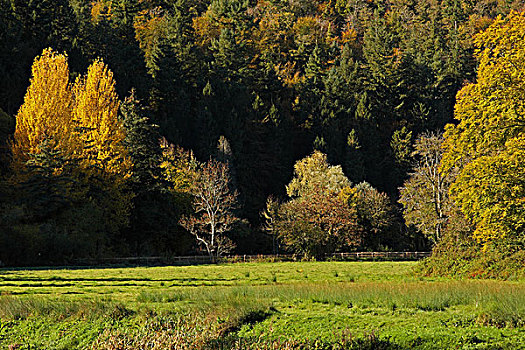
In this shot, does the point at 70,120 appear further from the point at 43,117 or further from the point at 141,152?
the point at 141,152

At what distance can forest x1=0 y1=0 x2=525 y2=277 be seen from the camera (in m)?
25.8

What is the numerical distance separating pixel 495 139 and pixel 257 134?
60753 mm

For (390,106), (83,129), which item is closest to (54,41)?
(83,129)

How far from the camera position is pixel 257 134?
84.4 metres

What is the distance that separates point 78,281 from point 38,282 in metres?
1.72

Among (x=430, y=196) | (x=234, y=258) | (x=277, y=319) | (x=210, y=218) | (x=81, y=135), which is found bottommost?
(x=277, y=319)

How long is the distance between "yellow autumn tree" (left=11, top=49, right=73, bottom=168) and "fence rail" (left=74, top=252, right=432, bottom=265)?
9.99m

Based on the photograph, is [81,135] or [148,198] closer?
[81,135]

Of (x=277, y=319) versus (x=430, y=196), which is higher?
(x=430, y=196)

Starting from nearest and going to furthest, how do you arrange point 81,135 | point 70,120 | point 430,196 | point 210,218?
point 70,120
point 81,135
point 430,196
point 210,218

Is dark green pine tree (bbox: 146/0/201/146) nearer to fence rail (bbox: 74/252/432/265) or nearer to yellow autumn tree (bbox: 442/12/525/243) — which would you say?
fence rail (bbox: 74/252/432/265)

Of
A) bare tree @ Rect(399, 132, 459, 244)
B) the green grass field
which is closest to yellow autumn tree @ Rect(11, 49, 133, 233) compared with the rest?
bare tree @ Rect(399, 132, 459, 244)

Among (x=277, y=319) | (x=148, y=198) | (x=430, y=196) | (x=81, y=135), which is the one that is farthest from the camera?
(x=148, y=198)

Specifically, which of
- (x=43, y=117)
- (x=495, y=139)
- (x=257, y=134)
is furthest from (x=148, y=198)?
(x=495, y=139)
